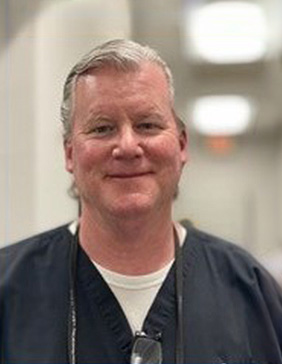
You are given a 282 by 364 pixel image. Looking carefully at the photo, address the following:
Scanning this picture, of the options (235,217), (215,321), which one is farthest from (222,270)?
(235,217)

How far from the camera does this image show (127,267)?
43.8 inches

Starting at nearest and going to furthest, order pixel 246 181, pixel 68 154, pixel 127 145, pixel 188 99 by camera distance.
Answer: pixel 127 145 < pixel 68 154 < pixel 188 99 < pixel 246 181

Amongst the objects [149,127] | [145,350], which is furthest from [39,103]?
[145,350]

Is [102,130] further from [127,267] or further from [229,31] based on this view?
[229,31]

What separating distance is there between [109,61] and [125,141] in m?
0.15

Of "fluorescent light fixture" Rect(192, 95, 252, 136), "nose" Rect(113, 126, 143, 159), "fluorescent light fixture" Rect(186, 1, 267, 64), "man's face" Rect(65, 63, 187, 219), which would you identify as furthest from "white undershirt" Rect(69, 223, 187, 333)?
"fluorescent light fixture" Rect(192, 95, 252, 136)

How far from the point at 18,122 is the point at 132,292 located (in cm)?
43

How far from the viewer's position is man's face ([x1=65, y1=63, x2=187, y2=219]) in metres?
1.00

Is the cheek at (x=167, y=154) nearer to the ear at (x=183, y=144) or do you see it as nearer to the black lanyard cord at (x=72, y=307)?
the ear at (x=183, y=144)

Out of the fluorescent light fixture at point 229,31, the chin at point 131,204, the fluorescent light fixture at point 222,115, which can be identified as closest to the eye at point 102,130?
the chin at point 131,204

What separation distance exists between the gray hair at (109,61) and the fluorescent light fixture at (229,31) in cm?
138

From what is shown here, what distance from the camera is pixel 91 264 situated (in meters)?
1.10

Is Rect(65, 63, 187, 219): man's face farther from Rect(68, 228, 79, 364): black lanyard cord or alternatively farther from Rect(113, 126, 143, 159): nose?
Rect(68, 228, 79, 364): black lanyard cord

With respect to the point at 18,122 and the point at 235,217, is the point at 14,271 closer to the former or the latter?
the point at 18,122
